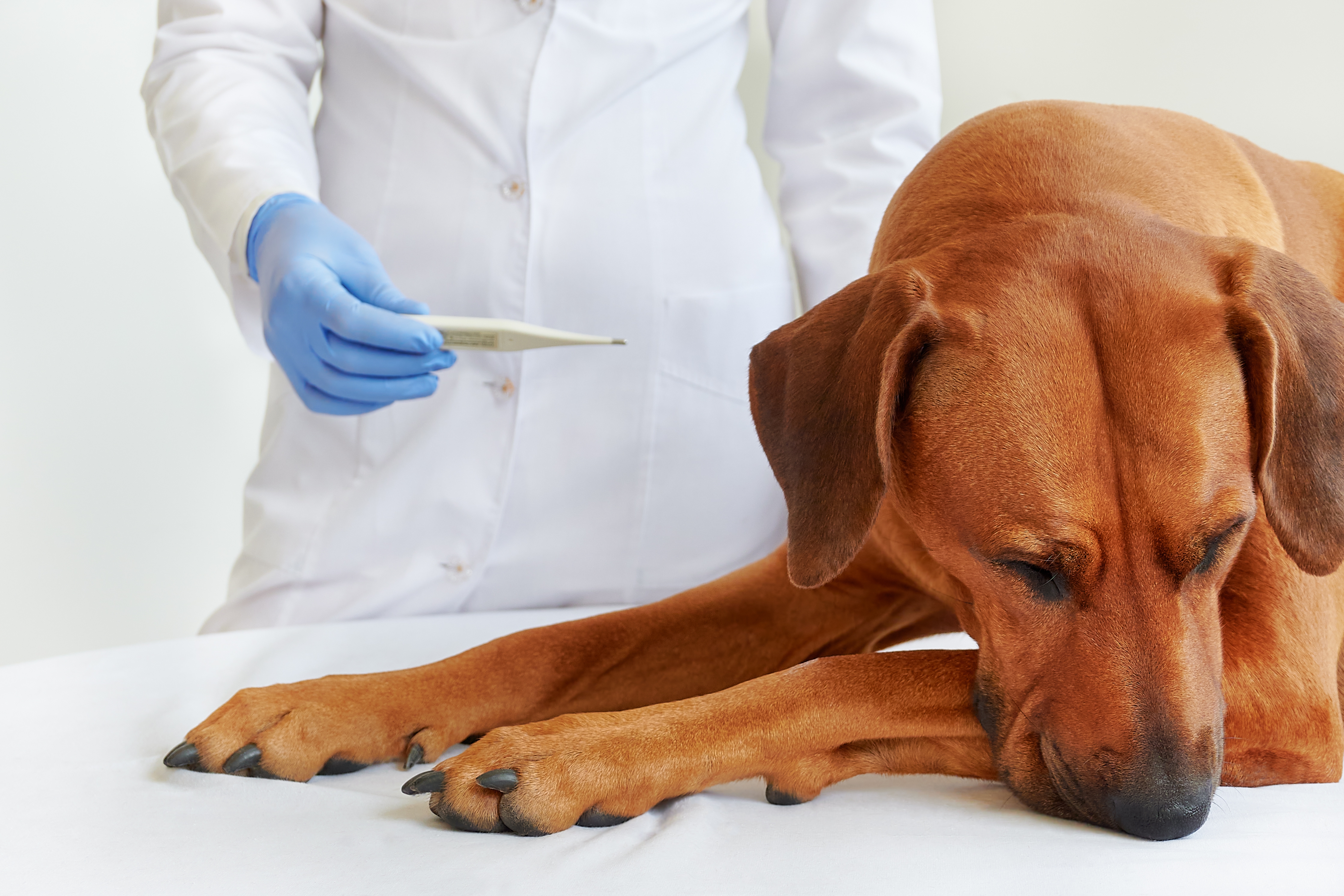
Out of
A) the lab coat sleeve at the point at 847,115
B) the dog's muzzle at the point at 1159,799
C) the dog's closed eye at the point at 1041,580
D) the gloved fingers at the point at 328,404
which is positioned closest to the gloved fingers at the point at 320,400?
the gloved fingers at the point at 328,404

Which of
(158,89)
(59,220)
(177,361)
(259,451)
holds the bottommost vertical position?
(177,361)

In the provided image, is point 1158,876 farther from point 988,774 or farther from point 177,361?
point 177,361

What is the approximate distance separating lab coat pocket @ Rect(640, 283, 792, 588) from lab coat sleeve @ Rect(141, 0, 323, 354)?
0.76m

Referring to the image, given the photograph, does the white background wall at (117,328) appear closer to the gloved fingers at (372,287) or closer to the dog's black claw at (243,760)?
the gloved fingers at (372,287)

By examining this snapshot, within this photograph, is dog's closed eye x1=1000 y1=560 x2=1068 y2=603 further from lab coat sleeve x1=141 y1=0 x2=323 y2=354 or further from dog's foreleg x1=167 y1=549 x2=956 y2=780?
lab coat sleeve x1=141 y1=0 x2=323 y2=354

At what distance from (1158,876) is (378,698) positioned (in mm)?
903

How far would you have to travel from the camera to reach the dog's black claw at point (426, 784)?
3.64 feet

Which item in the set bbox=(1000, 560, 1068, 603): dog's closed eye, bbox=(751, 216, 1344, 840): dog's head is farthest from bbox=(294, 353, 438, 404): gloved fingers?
bbox=(1000, 560, 1068, 603): dog's closed eye

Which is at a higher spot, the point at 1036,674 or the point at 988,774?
the point at 1036,674

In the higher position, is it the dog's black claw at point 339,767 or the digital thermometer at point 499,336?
the digital thermometer at point 499,336

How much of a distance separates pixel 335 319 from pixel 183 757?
75 cm

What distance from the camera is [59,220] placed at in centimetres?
350

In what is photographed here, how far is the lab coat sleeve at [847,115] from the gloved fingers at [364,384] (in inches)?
36.1

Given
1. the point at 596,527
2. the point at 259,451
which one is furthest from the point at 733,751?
the point at 259,451
